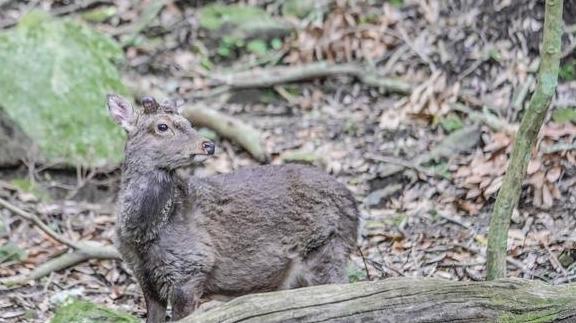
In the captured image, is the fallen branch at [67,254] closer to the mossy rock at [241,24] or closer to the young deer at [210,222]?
the young deer at [210,222]

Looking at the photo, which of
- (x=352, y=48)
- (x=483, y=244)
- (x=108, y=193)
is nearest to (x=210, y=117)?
(x=108, y=193)

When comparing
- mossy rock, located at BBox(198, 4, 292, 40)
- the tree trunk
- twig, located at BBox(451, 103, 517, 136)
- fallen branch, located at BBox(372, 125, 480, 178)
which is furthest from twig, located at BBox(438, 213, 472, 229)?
mossy rock, located at BBox(198, 4, 292, 40)

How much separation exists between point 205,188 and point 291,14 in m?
7.88

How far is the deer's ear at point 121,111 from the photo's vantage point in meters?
6.76

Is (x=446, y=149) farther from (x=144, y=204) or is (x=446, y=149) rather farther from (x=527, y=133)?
(x=144, y=204)

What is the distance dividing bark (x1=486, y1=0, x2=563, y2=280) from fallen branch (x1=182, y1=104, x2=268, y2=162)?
15.7 ft

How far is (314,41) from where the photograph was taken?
13.6m

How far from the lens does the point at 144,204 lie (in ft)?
21.5

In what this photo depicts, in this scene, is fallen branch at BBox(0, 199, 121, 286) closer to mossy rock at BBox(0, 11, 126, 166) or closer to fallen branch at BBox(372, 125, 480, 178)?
mossy rock at BBox(0, 11, 126, 166)

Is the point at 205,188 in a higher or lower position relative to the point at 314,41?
higher

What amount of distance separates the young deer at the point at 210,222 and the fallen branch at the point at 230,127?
12.1ft

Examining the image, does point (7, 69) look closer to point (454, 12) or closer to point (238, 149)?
point (238, 149)

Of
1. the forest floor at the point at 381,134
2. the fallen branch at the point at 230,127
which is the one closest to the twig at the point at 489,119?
the forest floor at the point at 381,134

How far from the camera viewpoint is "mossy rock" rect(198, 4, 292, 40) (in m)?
14.1
